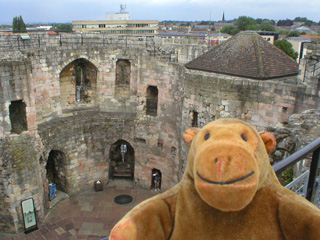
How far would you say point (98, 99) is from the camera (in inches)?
623

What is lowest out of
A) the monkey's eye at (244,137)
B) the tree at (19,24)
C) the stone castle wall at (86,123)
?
the stone castle wall at (86,123)

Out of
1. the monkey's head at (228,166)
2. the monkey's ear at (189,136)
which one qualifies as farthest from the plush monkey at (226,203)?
the monkey's ear at (189,136)

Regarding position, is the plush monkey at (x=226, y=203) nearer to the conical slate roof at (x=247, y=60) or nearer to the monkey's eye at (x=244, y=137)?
the monkey's eye at (x=244, y=137)

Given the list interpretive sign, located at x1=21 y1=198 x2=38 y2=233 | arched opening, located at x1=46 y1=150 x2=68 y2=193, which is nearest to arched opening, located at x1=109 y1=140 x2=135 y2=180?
arched opening, located at x1=46 y1=150 x2=68 y2=193

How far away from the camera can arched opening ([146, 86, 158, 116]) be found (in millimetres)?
15820

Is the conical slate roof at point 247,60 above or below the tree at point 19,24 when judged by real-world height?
below

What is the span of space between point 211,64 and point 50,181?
356 inches

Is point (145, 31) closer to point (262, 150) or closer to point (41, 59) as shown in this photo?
point (41, 59)

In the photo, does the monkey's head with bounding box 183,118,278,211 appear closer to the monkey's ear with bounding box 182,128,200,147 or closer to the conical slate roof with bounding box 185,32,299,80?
the monkey's ear with bounding box 182,128,200,147

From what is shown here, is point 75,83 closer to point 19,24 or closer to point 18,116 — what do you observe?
point 18,116

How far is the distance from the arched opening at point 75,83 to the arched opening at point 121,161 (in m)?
2.62

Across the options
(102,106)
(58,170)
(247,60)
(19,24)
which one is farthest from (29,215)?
(19,24)

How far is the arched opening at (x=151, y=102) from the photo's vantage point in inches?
623

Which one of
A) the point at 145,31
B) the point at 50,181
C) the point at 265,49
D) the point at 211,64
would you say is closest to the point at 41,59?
the point at 50,181
